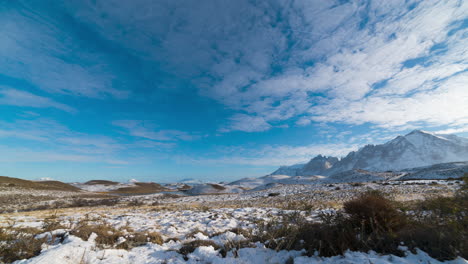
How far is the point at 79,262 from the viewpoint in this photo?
11.5ft

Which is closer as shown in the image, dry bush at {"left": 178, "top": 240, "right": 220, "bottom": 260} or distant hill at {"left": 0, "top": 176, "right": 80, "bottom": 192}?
dry bush at {"left": 178, "top": 240, "right": 220, "bottom": 260}

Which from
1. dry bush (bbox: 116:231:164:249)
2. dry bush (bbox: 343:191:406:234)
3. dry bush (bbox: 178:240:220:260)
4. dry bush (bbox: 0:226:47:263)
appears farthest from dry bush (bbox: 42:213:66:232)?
dry bush (bbox: 343:191:406:234)

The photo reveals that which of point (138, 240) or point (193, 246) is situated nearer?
point (193, 246)

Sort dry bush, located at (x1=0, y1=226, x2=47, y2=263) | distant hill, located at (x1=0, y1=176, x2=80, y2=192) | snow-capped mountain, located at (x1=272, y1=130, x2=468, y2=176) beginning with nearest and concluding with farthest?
Result: dry bush, located at (x1=0, y1=226, x2=47, y2=263)
distant hill, located at (x1=0, y1=176, x2=80, y2=192)
snow-capped mountain, located at (x1=272, y1=130, x2=468, y2=176)

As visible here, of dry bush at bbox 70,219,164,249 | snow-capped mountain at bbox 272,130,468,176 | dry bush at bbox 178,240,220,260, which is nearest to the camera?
dry bush at bbox 178,240,220,260

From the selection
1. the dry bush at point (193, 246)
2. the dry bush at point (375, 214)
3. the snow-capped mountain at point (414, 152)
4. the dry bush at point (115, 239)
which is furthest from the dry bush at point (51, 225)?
the snow-capped mountain at point (414, 152)

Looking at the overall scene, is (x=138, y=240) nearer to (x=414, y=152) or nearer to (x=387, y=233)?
(x=387, y=233)

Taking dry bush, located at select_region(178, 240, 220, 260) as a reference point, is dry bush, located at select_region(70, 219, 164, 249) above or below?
above

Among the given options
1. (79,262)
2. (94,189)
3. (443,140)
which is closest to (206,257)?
(79,262)

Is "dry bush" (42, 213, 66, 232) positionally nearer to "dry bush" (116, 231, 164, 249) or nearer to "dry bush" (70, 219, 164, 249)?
"dry bush" (70, 219, 164, 249)

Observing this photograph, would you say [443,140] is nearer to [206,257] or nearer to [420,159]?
[420,159]

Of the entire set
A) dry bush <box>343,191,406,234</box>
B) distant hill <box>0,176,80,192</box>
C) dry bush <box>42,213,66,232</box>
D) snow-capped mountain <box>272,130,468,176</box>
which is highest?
snow-capped mountain <box>272,130,468,176</box>

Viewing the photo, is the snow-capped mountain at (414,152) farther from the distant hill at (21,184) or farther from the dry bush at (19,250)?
the distant hill at (21,184)

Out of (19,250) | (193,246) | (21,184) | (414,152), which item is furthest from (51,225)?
(414,152)
